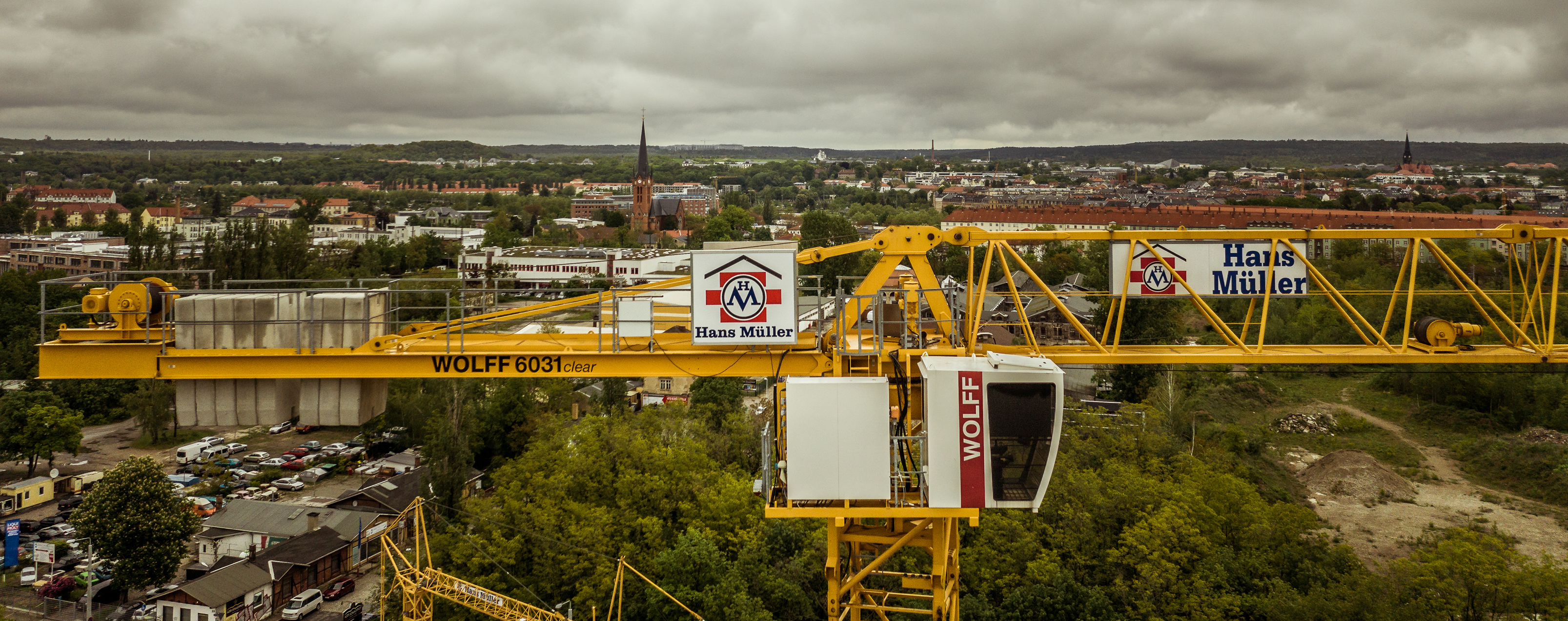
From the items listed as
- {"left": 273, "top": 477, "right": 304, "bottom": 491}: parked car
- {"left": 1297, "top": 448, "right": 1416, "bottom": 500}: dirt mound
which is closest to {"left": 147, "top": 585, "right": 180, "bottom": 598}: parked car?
{"left": 273, "top": 477, "right": 304, "bottom": 491}: parked car

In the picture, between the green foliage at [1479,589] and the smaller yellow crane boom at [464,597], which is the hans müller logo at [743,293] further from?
the green foliage at [1479,589]

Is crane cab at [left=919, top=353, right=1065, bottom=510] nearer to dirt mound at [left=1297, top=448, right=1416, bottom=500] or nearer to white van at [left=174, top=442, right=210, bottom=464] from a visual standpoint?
dirt mound at [left=1297, top=448, right=1416, bottom=500]

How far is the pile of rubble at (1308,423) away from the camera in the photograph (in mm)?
46312

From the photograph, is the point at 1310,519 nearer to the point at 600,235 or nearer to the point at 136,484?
the point at 136,484

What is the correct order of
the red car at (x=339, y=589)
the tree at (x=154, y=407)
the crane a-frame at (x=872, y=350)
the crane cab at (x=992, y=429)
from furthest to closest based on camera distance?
1. the tree at (x=154, y=407)
2. the red car at (x=339, y=589)
3. the crane a-frame at (x=872, y=350)
4. the crane cab at (x=992, y=429)

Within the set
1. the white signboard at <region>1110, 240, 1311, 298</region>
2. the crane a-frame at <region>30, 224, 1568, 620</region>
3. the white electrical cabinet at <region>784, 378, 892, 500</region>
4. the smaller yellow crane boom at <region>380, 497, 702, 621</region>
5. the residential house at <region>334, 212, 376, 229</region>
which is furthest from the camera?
the residential house at <region>334, 212, 376, 229</region>

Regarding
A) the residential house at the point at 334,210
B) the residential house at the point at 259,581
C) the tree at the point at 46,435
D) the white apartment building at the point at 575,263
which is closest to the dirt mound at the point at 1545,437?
the residential house at the point at 259,581

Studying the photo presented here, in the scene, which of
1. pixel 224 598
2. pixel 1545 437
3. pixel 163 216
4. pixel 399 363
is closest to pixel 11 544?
pixel 224 598

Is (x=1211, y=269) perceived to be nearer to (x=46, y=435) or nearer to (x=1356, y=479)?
(x=1356, y=479)

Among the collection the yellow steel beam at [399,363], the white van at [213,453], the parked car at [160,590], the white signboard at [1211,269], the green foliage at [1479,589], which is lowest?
the parked car at [160,590]

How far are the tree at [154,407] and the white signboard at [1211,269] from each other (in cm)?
6169

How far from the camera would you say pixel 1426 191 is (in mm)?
129875

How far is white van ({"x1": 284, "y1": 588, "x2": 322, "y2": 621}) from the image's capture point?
34719 millimetres

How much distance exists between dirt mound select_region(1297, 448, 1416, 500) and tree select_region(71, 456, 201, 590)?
1942 inches
